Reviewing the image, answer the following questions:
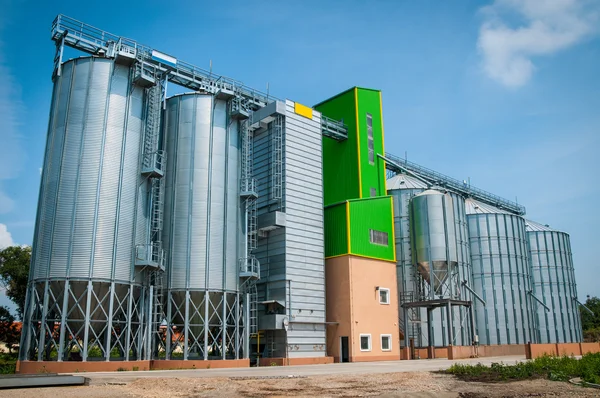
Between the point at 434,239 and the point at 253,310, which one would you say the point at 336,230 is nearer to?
the point at 253,310

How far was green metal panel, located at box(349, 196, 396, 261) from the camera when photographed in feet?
148

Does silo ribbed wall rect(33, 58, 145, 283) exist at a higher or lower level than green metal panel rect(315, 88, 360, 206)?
lower

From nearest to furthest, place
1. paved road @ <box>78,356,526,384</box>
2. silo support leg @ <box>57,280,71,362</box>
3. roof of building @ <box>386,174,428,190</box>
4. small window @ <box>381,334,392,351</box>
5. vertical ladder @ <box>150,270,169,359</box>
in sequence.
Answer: paved road @ <box>78,356,526,384</box>, silo support leg @ <box>57,280,71,362</box>, vertical ladder @ <box>150,270,169,359</box>, small window @ <box>381,334,392,351</box>, roof of building @ <box>386,174,428,190</box>

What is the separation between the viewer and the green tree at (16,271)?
183 ft

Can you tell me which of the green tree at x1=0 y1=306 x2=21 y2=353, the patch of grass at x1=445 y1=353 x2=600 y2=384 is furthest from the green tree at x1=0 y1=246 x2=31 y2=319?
the patch of grass at x1=445 y1=353 x2=600 y2=384

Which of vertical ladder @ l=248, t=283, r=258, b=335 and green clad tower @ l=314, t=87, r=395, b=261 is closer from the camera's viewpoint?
vertical ladder @ l=248, t=283, r=258, b=335

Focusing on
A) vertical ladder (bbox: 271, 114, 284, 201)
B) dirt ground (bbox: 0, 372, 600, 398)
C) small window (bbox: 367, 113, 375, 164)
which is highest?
small window (bbox: 367, 113, 375, 164)

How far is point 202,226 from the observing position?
38.2m

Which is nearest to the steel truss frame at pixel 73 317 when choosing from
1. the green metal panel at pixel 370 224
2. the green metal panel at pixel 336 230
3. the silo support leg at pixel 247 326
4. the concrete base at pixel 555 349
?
the silo support leg at pixel 247 326

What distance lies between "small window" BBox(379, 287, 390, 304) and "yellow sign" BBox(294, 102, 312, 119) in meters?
16.1

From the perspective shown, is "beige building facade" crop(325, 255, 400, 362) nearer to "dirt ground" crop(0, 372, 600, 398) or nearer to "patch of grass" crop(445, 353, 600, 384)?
"patch of grass" crop(445, 353, 600, 384)

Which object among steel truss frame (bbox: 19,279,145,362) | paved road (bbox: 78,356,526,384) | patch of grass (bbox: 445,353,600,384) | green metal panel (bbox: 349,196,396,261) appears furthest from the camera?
green metal panel (bbox: 349,196,396,261)

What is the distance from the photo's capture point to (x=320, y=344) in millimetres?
42375

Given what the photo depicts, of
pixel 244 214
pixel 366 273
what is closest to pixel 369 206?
pixel 366 273
